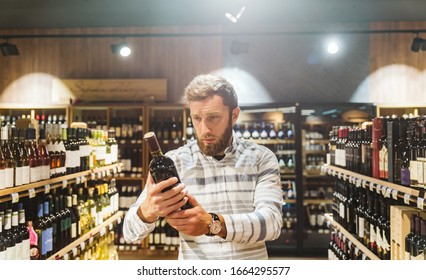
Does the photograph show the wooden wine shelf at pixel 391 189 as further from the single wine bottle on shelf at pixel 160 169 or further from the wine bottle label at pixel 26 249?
the wine bottle label at pixel 26 249

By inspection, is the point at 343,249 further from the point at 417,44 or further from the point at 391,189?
the point at 417,44

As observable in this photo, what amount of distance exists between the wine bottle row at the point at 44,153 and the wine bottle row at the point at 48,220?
0.18 metres

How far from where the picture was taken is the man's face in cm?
138

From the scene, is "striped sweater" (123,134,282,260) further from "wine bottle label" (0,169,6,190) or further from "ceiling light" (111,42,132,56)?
"ceiling light" (111,42,132,56)

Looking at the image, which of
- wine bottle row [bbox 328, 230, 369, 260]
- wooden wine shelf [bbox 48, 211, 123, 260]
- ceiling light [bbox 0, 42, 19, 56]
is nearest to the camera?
wooden wine shelf [bbox 48, 211, 123, 260]

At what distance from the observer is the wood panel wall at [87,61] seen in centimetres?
537

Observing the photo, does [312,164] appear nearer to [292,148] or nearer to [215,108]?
[292,148]

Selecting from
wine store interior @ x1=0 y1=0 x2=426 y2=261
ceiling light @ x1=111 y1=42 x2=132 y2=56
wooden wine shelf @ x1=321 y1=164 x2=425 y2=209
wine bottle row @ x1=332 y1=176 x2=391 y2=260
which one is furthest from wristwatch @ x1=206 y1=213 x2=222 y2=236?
ceiling light @ x1=111 y1=42 x2=132 y2=56

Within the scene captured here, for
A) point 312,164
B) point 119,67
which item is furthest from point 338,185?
point 119,67

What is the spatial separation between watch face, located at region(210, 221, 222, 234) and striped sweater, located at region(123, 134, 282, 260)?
0.10m

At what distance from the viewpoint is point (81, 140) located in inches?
122

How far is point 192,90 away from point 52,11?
3.68m

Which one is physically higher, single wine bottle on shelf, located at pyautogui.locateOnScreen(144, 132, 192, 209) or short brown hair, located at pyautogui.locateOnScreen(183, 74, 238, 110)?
short brown hair, located at pyautogui.locateOnScreen(183, 74, 238, 110)

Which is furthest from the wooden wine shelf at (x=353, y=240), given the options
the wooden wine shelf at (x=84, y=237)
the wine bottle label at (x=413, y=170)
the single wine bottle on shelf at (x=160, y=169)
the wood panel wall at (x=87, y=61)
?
the wood panel wall at (x=87, y=61)
